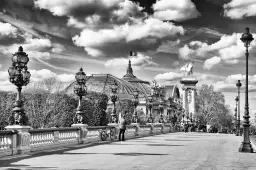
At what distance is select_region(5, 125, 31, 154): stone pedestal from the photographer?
68.3 ft

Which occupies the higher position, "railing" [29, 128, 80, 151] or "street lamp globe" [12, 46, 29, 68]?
"street lamp globe" [12, 46, 29, 68]

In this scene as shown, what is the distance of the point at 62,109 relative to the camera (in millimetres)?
82812

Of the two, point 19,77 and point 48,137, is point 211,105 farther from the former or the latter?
point 19,77

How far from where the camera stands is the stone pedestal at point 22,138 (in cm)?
2083

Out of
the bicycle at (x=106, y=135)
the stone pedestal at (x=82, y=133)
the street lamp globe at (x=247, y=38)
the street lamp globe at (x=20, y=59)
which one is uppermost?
the street lamp globe at (x=247, y=38)

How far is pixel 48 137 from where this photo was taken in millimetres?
24797

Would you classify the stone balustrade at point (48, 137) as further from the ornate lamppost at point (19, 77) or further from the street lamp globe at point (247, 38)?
the street lamp globe at point (247, 38)

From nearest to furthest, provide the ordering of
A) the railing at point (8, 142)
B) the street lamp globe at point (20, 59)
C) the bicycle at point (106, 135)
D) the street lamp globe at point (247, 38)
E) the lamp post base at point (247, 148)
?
the railing at point (8, 142) < the street lamp globe at point (20, 59) < the lamp post base at point (247, 148) < the street lamp globe at point (247, 38) < the bicycle at point (106, 135)

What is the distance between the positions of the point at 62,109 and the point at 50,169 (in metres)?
68.5

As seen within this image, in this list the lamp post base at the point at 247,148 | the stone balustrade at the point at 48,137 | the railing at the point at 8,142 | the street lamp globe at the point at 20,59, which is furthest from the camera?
the lamp post base at the point at 247,148

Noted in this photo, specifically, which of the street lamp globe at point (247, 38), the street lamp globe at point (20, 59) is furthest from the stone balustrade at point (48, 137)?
the street lamp globe at point (247, 38)

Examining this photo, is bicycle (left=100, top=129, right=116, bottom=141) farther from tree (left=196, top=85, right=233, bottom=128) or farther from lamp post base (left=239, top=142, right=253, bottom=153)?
tree (left=196, top=85, right=233, bottom=128)

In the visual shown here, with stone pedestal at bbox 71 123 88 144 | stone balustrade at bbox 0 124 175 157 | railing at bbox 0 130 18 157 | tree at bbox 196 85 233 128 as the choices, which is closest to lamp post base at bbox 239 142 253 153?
stone balustrade at bbox 0 124 175 157

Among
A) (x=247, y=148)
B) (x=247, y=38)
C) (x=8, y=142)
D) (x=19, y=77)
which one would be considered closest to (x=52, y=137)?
(x=19, y=77)
